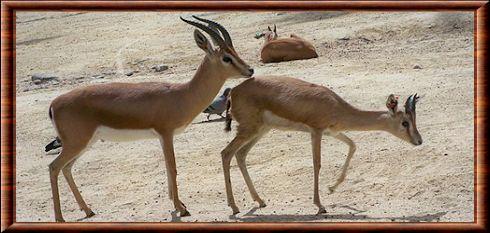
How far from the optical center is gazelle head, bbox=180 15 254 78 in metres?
9.68

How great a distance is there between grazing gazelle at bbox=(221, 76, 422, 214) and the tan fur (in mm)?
7700

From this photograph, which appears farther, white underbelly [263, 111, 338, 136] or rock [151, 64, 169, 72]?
rock [151, 64, 169, 72]

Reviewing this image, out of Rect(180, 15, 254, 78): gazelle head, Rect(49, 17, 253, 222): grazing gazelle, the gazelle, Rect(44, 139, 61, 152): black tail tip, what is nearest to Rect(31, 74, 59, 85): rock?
the gazelle

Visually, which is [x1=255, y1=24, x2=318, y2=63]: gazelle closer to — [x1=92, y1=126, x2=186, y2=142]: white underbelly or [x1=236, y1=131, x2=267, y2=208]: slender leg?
[x1=236, y1=131, x2=267, y2=208]: slender leg

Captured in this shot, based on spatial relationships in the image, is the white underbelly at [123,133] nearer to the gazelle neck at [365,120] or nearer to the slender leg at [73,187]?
the slender leg at [73,187]

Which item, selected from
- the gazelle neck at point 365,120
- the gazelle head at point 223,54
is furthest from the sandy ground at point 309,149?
the gazelle head at point 223,54

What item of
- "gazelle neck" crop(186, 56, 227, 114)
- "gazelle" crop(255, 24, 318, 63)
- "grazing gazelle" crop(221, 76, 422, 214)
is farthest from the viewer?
"gazelle" crop(255, 24, 318, 63)

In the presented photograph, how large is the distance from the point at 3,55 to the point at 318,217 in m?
3.57

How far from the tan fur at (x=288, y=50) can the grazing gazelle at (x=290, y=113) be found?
303 inches

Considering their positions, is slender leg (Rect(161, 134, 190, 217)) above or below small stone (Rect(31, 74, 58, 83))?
below

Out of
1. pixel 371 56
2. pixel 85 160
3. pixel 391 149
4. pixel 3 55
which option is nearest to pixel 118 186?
pixel 85 160

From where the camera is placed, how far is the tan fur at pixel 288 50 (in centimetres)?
1783

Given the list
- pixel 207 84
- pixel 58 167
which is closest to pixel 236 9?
pixel 207 84

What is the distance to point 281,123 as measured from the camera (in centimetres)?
997
